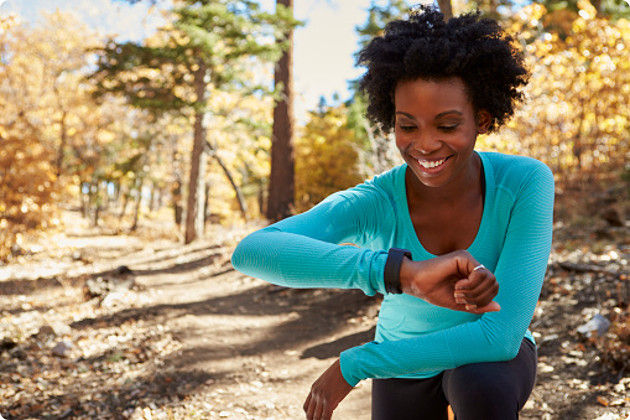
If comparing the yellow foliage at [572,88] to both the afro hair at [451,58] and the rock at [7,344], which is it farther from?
the rock at [7,344]

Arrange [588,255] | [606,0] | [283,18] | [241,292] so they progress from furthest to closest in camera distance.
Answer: [606,0] < [283,18] < [241,292] < [588,255]

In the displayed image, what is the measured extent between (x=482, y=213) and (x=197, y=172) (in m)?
13.5

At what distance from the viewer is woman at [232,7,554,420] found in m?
1.42

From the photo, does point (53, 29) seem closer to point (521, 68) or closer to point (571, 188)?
point (571, 188)

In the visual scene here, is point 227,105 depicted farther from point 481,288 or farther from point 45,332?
point 481,288

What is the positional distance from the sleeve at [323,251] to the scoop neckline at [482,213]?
94 millimetres

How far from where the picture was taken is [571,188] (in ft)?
28.4

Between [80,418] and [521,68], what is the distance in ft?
12.5

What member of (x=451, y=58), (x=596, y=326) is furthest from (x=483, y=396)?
(x=596, y=326)

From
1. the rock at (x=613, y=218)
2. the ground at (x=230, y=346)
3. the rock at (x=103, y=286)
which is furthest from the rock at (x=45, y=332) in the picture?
the rock at (x=613, y=218)

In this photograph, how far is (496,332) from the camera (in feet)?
4.96

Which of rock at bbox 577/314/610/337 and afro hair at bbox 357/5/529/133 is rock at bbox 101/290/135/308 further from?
afro hair at bbox 357/5/529/133

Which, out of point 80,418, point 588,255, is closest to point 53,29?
point 80,418

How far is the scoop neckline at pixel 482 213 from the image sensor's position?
1.70m
